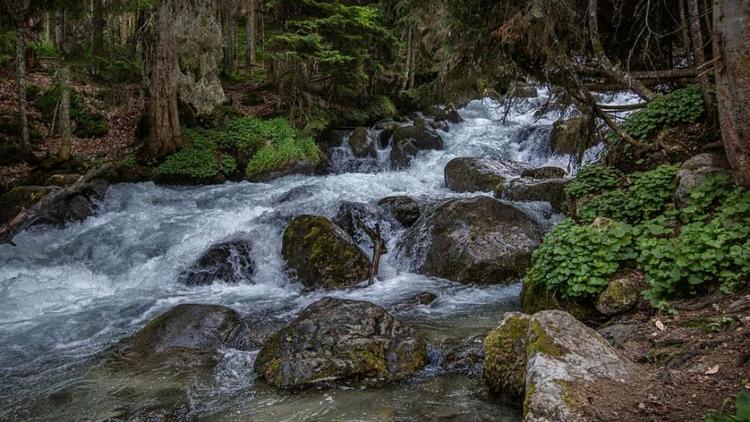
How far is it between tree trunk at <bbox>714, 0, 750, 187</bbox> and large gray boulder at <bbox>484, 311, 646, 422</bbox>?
8.32 ft

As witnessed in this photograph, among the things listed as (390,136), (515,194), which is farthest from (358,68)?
(515,194)

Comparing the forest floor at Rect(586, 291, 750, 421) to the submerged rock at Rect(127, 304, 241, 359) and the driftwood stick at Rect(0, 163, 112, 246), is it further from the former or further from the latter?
the driftwood stick at Rect(0, 163, 112, 246)

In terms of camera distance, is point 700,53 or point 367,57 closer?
point 700,53

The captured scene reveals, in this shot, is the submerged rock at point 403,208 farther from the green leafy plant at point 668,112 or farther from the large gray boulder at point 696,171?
the large gray boulder at point 696,171

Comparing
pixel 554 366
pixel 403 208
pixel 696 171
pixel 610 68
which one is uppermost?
pixel 610 68

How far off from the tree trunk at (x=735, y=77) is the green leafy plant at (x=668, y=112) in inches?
88.6

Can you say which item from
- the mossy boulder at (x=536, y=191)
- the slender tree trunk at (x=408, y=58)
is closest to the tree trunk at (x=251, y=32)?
the slender tree trunk at (x=408, y=58)

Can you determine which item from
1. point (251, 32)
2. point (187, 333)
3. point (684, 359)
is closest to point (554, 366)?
point (684, 359)

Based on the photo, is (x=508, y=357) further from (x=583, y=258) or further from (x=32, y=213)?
(x=32, y=213)

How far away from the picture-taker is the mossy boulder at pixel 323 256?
28.0 feet

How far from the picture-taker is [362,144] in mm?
17938

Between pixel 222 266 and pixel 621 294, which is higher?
pixel 621 294

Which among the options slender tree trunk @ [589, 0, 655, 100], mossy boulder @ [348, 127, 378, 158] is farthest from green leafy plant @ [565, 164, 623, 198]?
mossy boulder @ [348, 127, 378, 158]

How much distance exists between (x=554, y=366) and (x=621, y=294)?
6.27 feet
